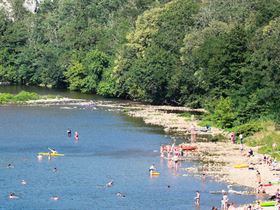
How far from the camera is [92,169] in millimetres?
80500

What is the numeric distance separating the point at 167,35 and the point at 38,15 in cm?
6148

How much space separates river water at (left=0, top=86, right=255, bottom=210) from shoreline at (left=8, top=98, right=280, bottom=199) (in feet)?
6.44

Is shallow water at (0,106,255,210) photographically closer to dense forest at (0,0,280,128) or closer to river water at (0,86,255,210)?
river water at (0,86,255,210)

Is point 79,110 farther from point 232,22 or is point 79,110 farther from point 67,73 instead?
point 67,73

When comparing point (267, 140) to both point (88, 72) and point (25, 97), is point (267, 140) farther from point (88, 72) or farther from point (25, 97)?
point (88, 72)

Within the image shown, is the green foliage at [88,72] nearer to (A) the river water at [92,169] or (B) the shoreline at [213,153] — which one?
(B) the shoreline at [213,153]

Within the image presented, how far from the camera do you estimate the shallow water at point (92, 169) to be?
69.1m

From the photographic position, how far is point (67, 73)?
15625 cm

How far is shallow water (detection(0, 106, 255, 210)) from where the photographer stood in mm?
69062

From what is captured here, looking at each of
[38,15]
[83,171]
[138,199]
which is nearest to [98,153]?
[83,171]

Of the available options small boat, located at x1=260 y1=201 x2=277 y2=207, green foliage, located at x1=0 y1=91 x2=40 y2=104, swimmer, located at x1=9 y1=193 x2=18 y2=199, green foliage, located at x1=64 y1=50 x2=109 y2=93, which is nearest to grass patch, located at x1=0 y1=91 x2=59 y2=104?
green foliage, located at x1=0 y1=91 x2=40 y2=104

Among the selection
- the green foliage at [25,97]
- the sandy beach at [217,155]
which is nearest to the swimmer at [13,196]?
the sandy beach at [217,155]

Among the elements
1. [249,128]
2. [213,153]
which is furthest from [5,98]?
[213,153]

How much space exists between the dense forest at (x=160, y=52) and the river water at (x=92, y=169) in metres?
11.0
